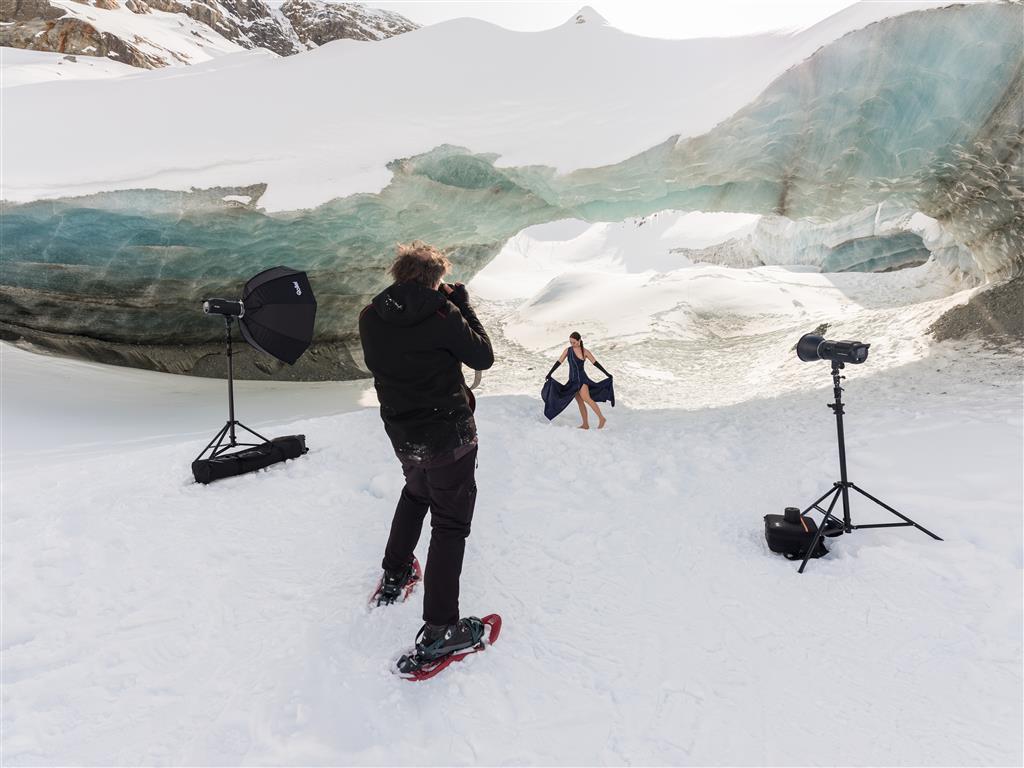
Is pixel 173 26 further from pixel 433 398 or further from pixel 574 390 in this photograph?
pixel 433 398

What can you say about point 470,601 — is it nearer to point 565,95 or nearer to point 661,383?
point 565,95

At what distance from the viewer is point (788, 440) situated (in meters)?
5.37

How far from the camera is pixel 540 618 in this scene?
2.80 m

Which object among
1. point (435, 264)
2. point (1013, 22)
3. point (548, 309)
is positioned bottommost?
point (548, 309)

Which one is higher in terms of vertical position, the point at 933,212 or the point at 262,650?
the point at 933,212

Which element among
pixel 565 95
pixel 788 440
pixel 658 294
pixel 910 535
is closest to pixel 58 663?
pixel 910 535

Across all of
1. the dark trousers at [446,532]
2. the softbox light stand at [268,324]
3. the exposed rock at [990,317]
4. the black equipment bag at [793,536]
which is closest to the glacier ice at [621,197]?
the exposed rock at [990,317]

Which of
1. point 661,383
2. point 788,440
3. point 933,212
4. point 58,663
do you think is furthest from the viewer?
point 661,383

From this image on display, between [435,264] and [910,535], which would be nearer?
[435,264]

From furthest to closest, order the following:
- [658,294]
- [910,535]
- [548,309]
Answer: [548,309] < [658,294] < [910,535]

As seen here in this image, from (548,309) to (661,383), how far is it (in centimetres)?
1089

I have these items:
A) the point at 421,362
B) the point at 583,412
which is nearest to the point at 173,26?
the point at 583,412

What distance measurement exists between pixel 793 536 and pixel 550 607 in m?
1.56

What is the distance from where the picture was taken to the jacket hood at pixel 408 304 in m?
2.24
